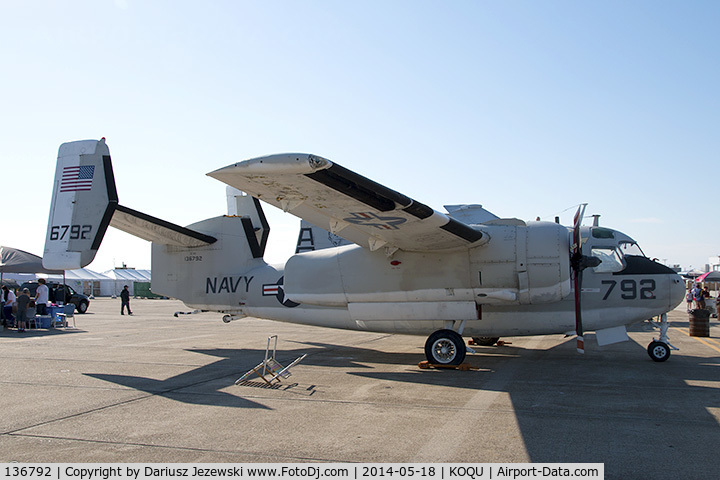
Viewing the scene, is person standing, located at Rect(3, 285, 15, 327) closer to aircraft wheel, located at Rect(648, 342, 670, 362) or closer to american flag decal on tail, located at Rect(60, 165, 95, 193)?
american flag decal on tail, located at Rect(60, 165, 95, 193)

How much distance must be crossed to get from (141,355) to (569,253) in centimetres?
979

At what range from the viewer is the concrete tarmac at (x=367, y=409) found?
532 cm

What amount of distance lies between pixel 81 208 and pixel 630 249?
12422 millimetres

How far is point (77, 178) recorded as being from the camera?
12.8 metres

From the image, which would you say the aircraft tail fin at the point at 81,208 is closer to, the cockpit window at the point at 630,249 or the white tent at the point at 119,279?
the cockpit window at the point at 630,249

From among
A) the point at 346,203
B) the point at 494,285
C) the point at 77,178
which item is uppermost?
the point at 77,178

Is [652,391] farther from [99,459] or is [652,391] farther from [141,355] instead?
[141,355]

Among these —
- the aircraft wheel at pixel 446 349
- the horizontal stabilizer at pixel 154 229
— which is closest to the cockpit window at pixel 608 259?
the aircraft wheel at pixel 446 349

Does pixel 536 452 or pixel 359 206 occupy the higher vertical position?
pixel 359 206

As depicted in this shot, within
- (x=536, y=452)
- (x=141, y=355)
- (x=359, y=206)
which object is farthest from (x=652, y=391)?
(x=141, y=355)

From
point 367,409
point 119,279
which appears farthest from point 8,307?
point 119,279

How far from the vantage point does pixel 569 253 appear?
10750mm

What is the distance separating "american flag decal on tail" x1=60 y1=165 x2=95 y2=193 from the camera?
1262cm

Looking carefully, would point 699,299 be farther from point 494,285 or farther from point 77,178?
point 77,178
